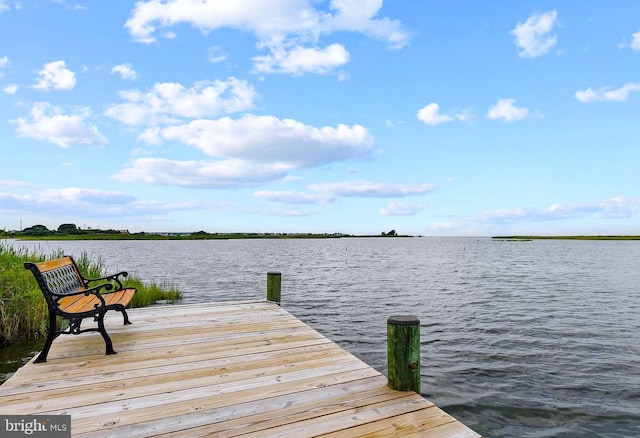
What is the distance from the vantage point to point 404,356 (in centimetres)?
395

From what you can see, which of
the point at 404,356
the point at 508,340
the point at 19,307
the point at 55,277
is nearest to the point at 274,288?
the point at 55,277

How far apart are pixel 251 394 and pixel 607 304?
55.2ft

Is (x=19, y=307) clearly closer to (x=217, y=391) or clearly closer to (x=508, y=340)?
(x=217, y=391)

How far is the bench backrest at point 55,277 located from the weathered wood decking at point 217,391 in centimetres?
80

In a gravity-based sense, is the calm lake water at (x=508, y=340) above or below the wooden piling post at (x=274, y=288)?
below

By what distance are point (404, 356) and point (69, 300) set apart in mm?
5749

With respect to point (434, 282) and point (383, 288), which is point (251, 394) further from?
point (434, 282)

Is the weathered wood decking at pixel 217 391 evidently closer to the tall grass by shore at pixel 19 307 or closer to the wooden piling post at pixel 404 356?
the wooden piling post at pixel 404 356

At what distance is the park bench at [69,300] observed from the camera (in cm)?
493

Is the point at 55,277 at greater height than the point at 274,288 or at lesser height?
greater

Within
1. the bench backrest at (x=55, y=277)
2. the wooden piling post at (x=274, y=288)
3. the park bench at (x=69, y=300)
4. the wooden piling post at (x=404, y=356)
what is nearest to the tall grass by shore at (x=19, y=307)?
the bench backrest at (x=55, y=277)

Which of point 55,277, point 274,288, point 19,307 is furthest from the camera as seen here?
point 274,288

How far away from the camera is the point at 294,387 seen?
13.0 ft

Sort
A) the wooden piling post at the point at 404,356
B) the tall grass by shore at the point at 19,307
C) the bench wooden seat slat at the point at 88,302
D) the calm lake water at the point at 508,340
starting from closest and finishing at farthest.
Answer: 1. the wooden piling post at the point at 404,356
2. the bench wooden seat slat at the point at 88,302
3. the calm lake water at the point at 508,340
4. the tall grass by shore at the point at 19,307
